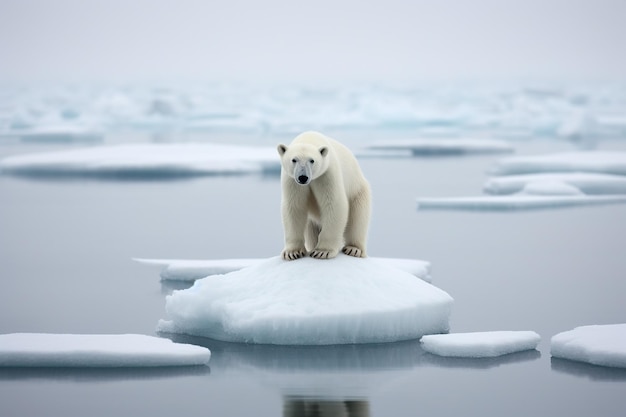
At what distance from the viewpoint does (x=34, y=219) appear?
431 inches

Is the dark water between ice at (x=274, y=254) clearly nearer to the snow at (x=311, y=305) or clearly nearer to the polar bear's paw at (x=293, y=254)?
the snow at (x=311, y=305)

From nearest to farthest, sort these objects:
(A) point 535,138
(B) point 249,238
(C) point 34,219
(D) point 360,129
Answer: (B) point 249,238, (C) point 34,219, (A) point 535,138, (D) point 360,129

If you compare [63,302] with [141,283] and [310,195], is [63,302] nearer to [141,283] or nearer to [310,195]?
[141,283]

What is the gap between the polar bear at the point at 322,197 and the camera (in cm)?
479

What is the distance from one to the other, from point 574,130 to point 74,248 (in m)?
16.3

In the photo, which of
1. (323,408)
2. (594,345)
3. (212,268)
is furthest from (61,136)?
(323,408)

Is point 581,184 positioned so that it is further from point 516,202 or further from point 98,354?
point 98,354

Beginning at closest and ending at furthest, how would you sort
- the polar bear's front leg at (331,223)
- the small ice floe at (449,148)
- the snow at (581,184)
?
the polar bear's front leg at (331,223) → the snow at (581,184) → the small ice floe at (449,148)

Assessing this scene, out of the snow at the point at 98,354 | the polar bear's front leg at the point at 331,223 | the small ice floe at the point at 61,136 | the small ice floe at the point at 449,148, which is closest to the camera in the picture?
the snow at the point at 98,354

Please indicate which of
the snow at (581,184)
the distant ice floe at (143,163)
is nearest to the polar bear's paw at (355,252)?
the snow at (581,184)

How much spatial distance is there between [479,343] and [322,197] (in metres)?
0.99

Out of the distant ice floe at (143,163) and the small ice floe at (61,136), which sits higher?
the small ice floe at (61,136)

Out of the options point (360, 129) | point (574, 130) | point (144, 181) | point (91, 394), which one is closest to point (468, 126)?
point (360, 129)

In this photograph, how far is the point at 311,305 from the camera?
4.85 meters
